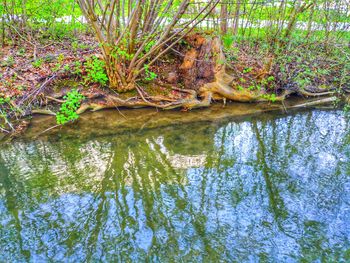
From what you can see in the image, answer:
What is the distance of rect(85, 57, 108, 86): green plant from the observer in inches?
314

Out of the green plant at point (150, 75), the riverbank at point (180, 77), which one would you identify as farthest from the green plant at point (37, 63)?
the green plant at point (150, 75)

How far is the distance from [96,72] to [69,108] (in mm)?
1253

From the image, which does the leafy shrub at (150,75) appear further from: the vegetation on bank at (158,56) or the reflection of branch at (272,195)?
the reflection of branch at (272,195)

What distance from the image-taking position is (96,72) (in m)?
8.12

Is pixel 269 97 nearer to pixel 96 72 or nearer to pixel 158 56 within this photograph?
pixel 158 56

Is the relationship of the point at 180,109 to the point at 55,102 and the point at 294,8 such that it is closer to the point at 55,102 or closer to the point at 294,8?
the point at 55,102

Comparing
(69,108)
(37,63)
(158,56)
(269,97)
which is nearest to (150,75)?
(158,56)

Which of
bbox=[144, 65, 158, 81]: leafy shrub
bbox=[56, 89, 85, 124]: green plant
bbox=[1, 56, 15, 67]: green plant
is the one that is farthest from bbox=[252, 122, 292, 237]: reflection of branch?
bbox=[1, 56, 15, 67]: green plant

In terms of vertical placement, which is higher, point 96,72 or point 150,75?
point 96,72

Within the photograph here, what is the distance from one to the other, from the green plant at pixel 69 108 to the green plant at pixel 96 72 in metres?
0.63

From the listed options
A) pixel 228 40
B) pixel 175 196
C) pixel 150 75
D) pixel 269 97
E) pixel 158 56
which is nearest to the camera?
pixel 175 196

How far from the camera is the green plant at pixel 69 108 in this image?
270 inches

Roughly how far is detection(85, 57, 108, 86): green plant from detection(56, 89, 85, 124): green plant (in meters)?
0.63

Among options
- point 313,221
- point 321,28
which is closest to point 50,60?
point 313,221
